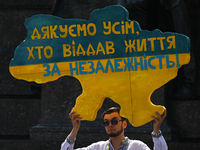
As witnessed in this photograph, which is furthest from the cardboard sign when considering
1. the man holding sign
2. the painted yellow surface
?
the man holding sign

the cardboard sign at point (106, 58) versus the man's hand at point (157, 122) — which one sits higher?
the cardboard sign at point (106, 58)

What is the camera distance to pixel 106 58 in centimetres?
513

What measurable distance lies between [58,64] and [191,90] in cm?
340

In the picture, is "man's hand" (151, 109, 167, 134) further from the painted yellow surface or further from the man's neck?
the man's neck

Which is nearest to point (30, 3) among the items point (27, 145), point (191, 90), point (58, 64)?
point (27, 145)

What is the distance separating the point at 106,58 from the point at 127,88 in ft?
1.33

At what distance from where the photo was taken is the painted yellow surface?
16.2ft

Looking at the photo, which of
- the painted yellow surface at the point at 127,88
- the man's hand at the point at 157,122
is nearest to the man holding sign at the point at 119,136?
the man's hand at the point at 157,122

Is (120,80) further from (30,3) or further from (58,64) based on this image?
(30,3)

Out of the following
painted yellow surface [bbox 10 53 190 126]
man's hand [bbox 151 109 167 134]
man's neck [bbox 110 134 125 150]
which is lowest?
man's neck [bbox 110 134 125 150]

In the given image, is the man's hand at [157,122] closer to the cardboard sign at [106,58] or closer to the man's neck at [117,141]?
the cardboard sign at [106,58]

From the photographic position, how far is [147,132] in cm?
720

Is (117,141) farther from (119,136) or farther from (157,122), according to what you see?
(157,122)

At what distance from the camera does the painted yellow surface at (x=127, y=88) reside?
4.95 meters
